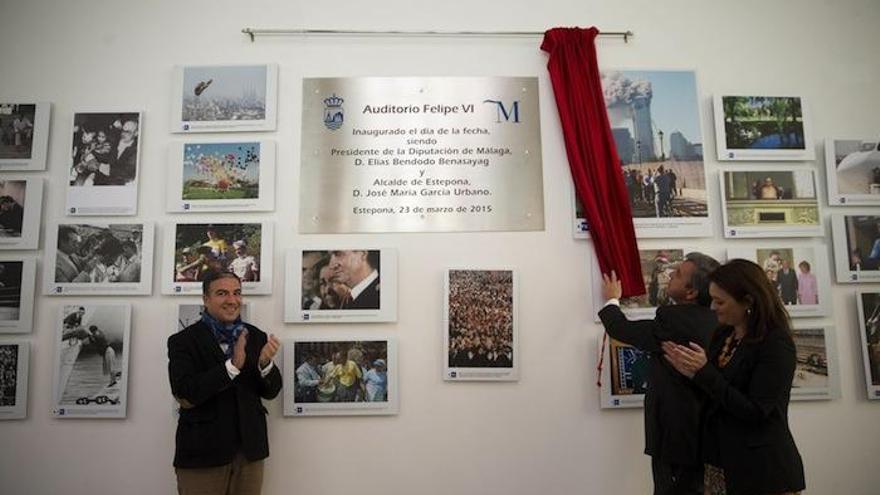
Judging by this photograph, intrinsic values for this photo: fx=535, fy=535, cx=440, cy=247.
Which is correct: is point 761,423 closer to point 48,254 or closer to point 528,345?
point 528,345

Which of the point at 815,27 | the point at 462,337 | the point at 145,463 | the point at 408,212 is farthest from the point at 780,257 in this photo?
the point at 145,463

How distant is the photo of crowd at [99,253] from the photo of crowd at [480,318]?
1.85 meters

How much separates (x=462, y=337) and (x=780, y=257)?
1.97 meters

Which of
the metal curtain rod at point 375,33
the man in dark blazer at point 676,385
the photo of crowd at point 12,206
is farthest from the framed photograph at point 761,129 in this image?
the photo of crowd at point 12,206

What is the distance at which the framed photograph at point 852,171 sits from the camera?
129 inches

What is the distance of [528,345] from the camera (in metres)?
3.10

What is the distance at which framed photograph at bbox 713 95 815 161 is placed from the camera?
128 inches

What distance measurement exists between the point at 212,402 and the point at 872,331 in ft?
12.2

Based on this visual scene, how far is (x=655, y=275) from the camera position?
10.3 ft

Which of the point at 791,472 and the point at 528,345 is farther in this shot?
the point at 528,345

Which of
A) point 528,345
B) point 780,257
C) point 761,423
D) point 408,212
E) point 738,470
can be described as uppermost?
point 408,212

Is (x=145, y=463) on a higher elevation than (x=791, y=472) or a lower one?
lower

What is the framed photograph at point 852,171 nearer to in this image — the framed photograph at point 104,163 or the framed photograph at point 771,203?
the framed photograph at point 771,203

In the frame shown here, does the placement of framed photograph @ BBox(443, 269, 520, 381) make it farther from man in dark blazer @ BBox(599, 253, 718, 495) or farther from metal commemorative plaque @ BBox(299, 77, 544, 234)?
man in dark blazer @ BBox(599, 253, 718, 495)
